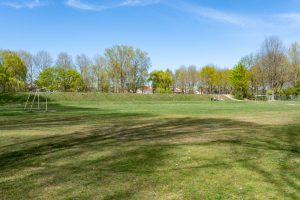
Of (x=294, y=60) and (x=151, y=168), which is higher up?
(x=294, y=60)

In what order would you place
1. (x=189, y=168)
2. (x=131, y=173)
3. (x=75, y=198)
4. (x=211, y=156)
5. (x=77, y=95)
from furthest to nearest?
(x=77, y=95) < (x=211, y=156) < (x=189, y=168) < (x=131, y=173) < (x=75, y=198)

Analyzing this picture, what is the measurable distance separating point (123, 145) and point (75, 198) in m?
4.78

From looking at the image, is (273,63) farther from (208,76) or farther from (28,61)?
(28,61)

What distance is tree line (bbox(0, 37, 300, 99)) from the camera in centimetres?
7369

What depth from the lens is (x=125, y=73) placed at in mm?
85188

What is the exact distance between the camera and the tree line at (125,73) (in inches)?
2901

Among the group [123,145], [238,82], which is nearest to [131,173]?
[123,145]

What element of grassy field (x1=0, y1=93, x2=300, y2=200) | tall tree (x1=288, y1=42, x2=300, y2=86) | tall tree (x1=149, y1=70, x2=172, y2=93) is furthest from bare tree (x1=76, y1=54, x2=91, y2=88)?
grassy field (x1=0, y1=93, x2=300, y2=200)

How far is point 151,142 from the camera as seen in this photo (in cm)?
1014

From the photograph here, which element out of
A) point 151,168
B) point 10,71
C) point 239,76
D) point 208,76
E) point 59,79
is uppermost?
point 208,76

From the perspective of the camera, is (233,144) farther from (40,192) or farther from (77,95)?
(77,95)

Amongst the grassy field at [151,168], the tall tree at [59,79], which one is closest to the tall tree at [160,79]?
the tall tree at [59,79]

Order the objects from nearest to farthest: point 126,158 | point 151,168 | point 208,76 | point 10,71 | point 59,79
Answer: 1. point 151,168
2. point 126,158
3. point 10,71
4. point 59,79
5. point 208,76

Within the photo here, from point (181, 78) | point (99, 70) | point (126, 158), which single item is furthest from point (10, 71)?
point (126, 158)
